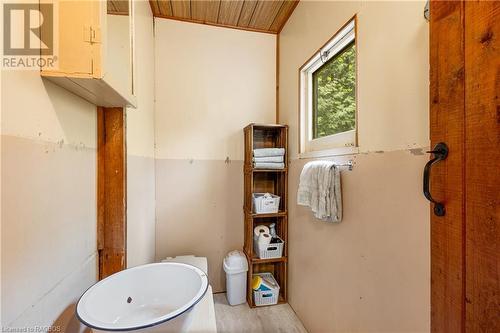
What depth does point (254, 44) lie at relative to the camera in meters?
2.23

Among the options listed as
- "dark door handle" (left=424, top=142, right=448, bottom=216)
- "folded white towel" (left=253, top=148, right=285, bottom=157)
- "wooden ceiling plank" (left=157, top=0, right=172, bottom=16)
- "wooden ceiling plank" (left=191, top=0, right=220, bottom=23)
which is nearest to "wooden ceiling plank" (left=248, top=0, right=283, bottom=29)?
"wooden ceiling plank" (left=191, top=0, right=220, bottom=23)

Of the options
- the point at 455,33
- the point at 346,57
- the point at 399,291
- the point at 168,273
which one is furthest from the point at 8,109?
the point at 346,57

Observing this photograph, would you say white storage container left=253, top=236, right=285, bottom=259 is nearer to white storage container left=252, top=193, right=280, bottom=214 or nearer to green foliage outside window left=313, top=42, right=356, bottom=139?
white storage container left=252, top=193, right=280, bottom=214

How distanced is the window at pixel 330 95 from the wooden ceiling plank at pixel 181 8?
1.07 meters

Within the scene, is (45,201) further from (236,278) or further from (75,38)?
(236,278)

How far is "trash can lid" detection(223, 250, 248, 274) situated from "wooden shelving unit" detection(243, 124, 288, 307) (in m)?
0.05

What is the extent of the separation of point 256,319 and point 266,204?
0.89 m

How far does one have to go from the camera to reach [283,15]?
2004 mm

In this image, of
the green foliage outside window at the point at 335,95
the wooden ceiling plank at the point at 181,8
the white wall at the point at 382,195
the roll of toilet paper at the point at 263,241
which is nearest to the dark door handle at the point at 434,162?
the white wall at the point at 382,195

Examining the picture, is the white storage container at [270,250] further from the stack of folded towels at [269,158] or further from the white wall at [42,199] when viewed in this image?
the white wall at [42,199]

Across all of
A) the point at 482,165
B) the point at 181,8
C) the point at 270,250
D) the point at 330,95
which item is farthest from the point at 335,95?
the point at 181,8

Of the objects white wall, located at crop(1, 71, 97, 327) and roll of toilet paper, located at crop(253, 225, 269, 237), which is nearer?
white wall, located at crop(1, 71, 97, 327)

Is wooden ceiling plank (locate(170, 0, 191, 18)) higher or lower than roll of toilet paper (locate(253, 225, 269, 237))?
higher

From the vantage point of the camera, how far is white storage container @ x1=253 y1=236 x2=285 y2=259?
1.95 m
